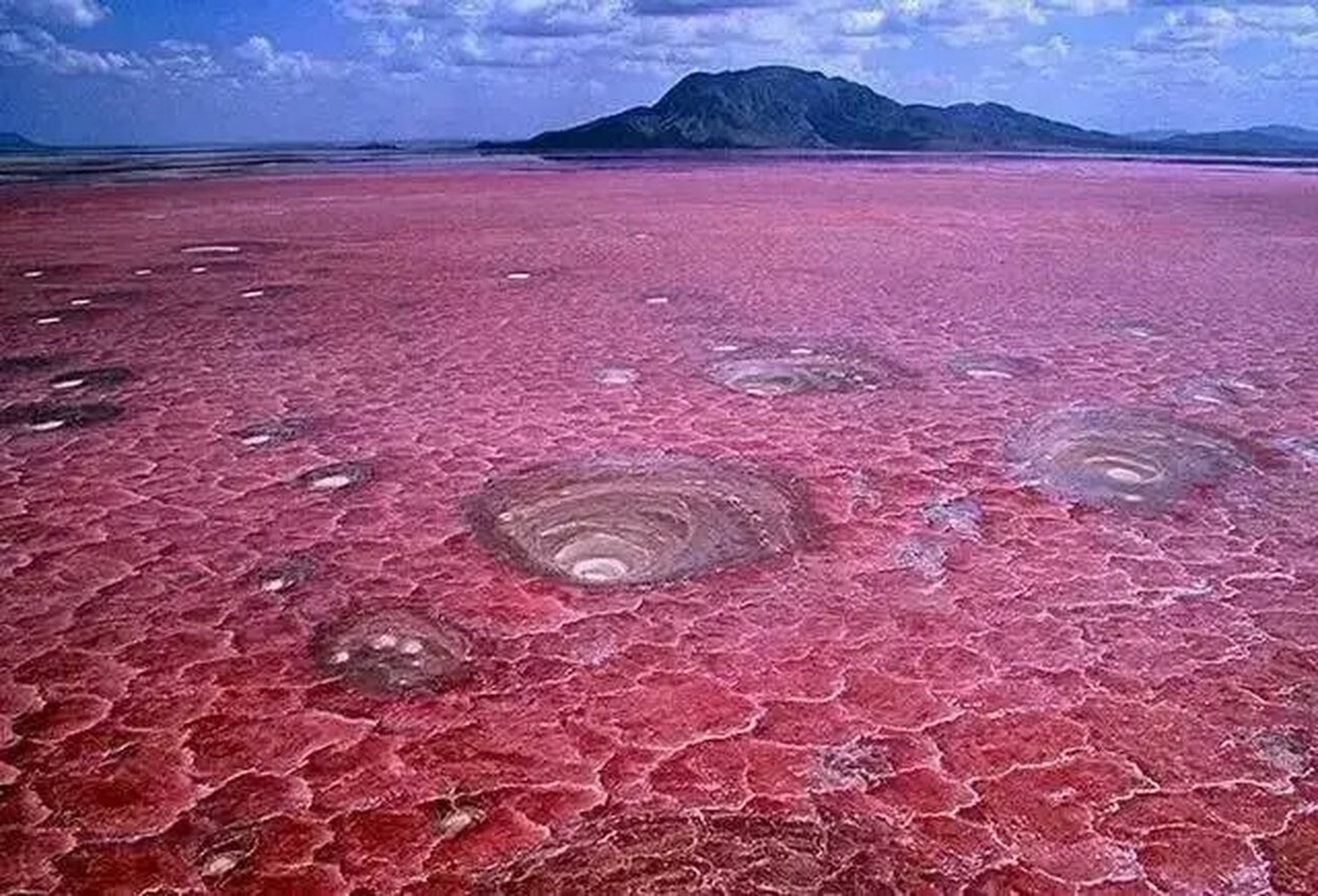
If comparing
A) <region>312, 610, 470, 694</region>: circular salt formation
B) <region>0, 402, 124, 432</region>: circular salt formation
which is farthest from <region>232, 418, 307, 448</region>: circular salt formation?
<region>312, 610, 470, 694</region>: circular salt formation

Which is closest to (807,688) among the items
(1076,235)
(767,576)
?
(767,576)

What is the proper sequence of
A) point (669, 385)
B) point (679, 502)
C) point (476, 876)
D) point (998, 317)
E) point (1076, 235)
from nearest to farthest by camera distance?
1. point (476, 876)
2. point (679, 502)
3. point (669, 385)
4. point (998, 317)
5. point (1076, 235)

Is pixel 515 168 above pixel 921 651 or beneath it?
beneath

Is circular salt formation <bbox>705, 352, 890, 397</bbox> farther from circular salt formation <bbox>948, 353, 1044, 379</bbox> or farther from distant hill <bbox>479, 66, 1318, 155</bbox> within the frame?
distant hill <bbox>479, 66, 1318, 155</bbox>

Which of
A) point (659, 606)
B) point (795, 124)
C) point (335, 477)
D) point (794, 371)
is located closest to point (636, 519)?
point (659, 606)

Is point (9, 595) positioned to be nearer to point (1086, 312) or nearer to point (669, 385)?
point (669, 385)

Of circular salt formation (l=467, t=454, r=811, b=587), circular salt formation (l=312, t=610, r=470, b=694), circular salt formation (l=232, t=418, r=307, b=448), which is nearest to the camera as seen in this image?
circular salt formation (l=312, t=610, r=470, b=694)

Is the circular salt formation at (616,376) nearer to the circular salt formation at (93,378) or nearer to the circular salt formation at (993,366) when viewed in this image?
the circular salt formation at (993,366)
